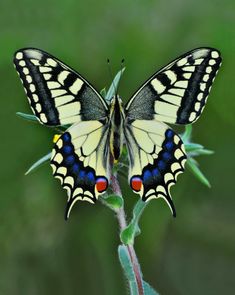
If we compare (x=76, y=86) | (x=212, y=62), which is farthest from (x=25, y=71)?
(x=212, y=62)

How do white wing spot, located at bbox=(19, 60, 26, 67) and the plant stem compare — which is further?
white wing spot, located at bbox=(19, 60, 26, 67)

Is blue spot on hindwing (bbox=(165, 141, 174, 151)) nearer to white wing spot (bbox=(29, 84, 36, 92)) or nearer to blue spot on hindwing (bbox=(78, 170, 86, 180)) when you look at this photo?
blue spot on hindwing (bbox=(78, 170, 86, 180))

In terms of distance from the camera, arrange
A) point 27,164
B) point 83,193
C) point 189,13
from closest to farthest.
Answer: point 83,193
point 27,164
point 189,13

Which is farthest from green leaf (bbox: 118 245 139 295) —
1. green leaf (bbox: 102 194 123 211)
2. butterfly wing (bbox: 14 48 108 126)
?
butterfly wing (bbox: 14 48 108 126)

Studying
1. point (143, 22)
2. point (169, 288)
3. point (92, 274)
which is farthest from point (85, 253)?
point (143, 22)

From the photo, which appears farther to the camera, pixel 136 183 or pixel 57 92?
pixel 57 92

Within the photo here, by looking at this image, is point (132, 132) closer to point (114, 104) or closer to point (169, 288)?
point (114, 104)

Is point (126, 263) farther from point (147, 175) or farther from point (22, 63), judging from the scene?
point (22, 63)
